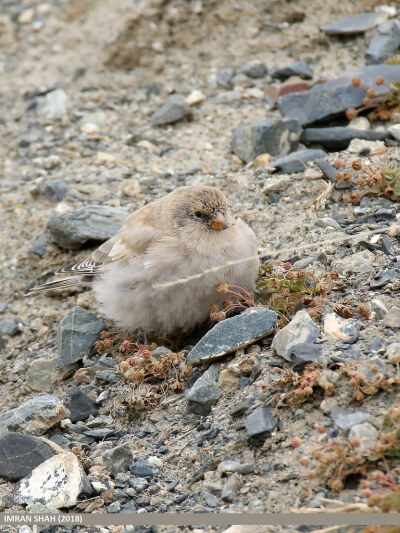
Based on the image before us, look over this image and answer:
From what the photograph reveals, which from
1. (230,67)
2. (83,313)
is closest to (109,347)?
(83,313)

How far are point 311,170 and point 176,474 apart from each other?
2.83 m

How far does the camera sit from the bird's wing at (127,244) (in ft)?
15.6

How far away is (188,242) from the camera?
4.59m

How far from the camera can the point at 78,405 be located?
4328mm

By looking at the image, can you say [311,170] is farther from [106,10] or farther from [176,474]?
[106,10]

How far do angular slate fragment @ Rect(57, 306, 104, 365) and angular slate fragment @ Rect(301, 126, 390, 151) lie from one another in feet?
7.75

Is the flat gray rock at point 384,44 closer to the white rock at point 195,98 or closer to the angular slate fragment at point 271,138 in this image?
the angular slate fragment at point 271,138

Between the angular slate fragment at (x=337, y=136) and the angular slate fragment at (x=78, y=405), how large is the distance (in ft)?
9.63

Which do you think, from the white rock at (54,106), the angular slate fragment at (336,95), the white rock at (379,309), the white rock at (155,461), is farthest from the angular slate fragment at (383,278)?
the white rock at (54,106)

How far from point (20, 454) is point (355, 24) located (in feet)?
17.9

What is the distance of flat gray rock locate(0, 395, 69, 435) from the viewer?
4.11m

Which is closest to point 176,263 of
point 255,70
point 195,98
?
point 195,98

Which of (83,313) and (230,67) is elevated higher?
(230,67)

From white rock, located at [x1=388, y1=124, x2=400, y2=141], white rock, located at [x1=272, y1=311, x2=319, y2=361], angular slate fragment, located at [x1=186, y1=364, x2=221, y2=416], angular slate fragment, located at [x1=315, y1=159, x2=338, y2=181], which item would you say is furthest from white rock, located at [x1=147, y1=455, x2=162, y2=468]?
white rock, located at [x1=388, y1=124, x2=400, y2=141]
